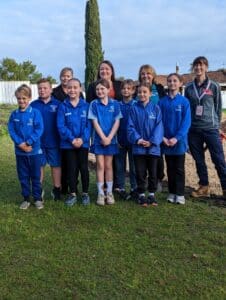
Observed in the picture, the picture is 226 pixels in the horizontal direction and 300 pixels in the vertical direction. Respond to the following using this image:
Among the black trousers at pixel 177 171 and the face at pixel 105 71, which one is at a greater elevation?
the face at pixel 105 71

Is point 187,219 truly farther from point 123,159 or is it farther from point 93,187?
point 93,187

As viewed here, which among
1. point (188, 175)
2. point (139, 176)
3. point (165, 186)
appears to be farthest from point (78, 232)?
point (188, 175)

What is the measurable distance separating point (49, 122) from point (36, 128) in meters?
0.37

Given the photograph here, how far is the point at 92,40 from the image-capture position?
2364cm

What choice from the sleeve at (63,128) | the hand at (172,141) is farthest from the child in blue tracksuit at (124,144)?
the sleeve at (63,128)

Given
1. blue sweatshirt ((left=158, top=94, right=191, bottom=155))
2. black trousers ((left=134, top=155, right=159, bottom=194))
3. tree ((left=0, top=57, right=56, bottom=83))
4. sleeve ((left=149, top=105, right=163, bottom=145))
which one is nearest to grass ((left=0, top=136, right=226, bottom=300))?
black trousers ((left=134, top=155, right=159, bottom=194))

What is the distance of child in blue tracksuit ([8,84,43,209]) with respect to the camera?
5.97 m

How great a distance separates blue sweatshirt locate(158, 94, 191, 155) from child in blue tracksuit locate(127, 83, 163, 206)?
0.18m

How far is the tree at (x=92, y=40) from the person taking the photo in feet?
75.8

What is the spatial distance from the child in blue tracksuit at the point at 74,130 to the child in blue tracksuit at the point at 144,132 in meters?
0.62

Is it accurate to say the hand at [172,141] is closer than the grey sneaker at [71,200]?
Yes

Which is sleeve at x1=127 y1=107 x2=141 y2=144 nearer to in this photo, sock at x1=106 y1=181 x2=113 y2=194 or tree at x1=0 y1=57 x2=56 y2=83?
sock at x1=106 y1=181 x2=113 y2=194

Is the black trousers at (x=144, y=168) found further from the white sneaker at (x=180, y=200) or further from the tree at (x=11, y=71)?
the tree at (x=11, y=71)

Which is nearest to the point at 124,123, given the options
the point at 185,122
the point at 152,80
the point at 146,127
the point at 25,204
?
the point at 146,127
